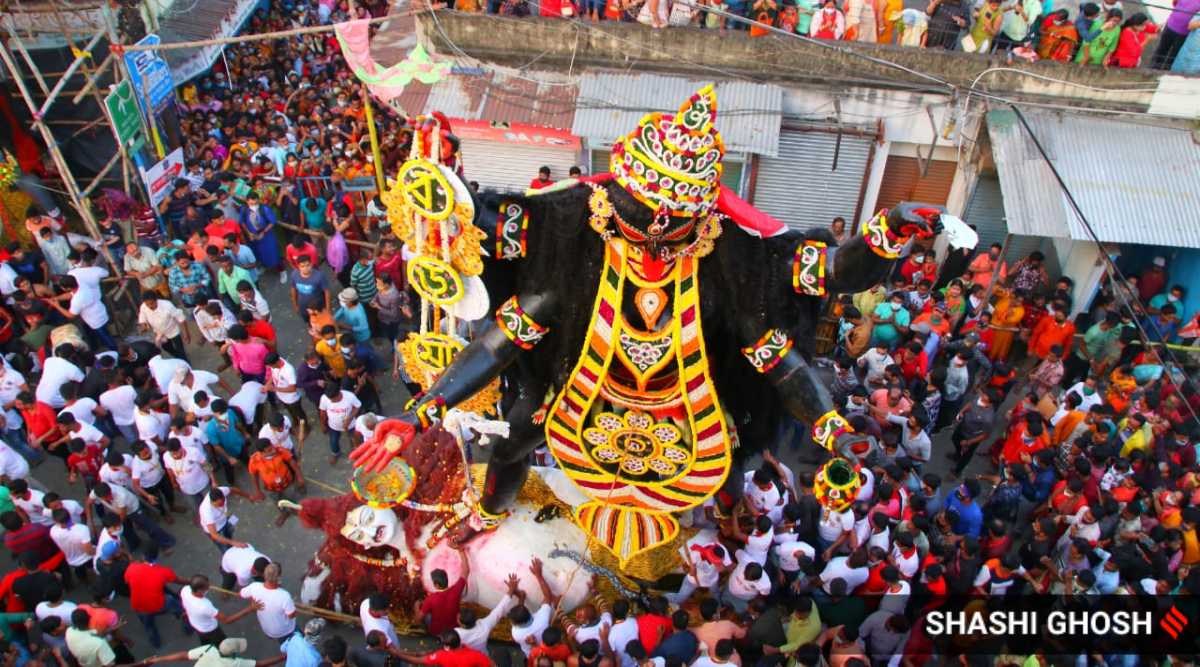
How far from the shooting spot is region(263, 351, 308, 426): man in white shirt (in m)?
7.95

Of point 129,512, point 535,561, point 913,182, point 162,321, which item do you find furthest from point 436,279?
point 913,182

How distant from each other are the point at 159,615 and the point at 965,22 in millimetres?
9446

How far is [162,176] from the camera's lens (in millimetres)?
9922

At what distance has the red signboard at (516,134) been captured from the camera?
1044cm

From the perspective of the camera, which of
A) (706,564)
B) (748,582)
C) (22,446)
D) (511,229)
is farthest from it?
(22,446)

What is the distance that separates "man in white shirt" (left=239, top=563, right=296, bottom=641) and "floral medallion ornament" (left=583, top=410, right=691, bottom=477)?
2.21 meters

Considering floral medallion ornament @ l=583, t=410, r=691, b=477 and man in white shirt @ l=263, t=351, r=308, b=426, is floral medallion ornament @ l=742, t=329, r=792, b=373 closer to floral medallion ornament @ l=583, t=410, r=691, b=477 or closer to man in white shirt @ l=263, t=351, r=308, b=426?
floral medallion ornament @ l=583, t=410, r=691, b=477

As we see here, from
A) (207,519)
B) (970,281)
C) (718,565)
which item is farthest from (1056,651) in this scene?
(207,519)

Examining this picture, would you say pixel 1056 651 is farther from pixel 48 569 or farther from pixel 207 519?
pixel 48 569

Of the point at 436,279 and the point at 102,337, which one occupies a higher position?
the point at 436,279

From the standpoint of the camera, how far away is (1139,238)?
362 inches

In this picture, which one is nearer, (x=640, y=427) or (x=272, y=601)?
(x=640, y=427)

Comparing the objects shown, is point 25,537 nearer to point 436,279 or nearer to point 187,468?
point 187,468

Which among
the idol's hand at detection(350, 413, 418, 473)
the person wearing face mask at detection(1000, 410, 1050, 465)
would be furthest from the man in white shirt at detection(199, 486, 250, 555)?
the person wearing face mask at detection(1000, 410, 1050, 465)
